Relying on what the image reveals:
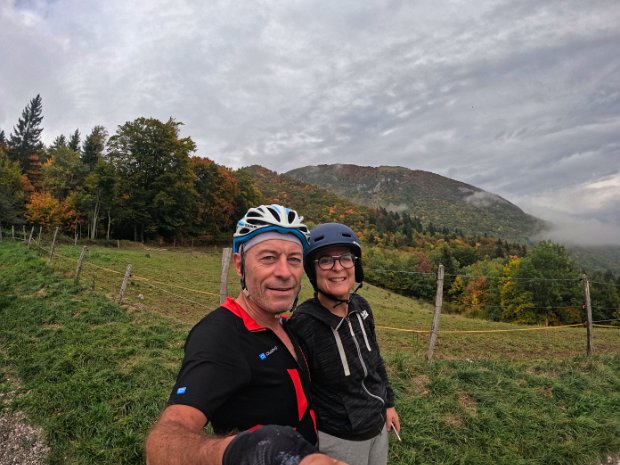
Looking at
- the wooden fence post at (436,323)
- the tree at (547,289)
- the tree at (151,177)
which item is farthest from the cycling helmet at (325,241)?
the tree at (547,289)

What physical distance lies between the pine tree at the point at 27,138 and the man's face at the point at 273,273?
6701 cm

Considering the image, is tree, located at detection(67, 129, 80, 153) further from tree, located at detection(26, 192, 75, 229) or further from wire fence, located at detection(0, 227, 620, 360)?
wire fence, located at detection(0, 227, 620, 360)

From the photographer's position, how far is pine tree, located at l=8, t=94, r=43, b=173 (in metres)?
52.8

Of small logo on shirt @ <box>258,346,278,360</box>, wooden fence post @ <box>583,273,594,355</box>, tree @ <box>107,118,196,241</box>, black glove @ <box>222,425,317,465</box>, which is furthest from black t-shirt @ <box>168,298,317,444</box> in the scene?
tree @ <box>107,118,196,241</box>

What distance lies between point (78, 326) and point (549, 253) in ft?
186

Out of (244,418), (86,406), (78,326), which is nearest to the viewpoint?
(244,418)

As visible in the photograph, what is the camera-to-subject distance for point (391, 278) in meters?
56.9

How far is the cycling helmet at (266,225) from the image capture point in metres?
1.72

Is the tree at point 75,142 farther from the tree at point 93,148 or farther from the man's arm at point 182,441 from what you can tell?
the man's arm at point 182,441

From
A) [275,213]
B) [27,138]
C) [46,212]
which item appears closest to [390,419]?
[275,213]

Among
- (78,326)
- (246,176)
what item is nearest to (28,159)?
(246,176)

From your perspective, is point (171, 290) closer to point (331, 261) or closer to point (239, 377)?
point (331, 261)

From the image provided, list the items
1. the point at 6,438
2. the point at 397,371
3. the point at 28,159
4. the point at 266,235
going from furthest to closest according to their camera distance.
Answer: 1. the point at 28,159
2. the point at 397,371
3. the point at 6,438
4. the point at 266,235

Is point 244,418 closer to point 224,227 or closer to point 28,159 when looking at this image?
point 224,227
